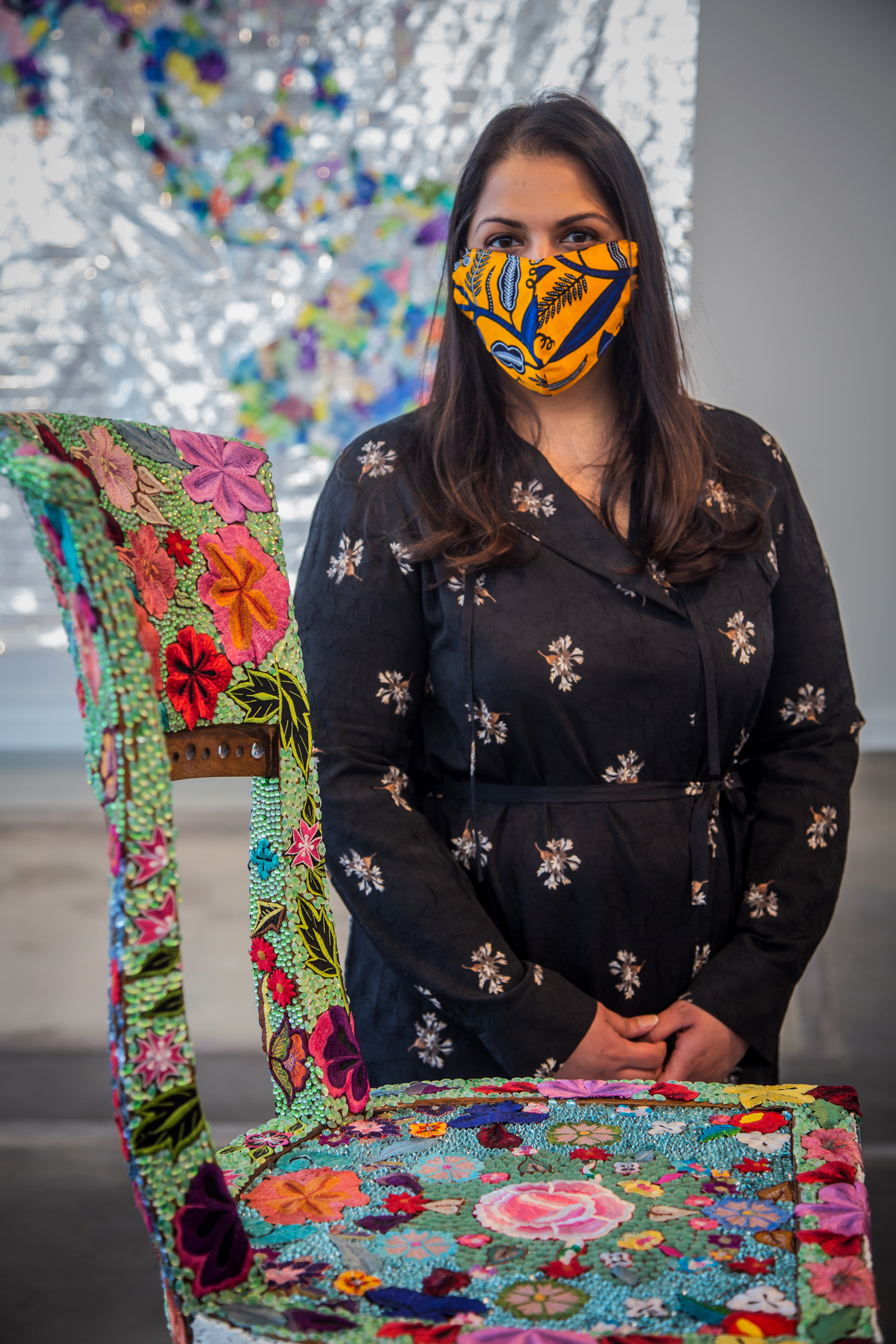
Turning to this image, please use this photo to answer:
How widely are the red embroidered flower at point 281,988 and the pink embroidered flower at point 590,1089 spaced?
188 millimetres

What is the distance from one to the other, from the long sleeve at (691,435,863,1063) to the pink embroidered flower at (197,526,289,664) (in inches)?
22.0

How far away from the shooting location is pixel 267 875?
0.77 meters

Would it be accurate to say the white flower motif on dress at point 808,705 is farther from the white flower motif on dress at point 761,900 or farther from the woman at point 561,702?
the white flower motif on dress at point 761,900

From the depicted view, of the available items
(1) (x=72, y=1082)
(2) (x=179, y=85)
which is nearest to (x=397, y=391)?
(2) (x=179, y=85)

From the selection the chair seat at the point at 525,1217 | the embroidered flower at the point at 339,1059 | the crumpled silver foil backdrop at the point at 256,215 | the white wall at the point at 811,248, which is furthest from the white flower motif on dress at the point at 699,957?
the crumpled silver foil backdrop at the point at 256,215

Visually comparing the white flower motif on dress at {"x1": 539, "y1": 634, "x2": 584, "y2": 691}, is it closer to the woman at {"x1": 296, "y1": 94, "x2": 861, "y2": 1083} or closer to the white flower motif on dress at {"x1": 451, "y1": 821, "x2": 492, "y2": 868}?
the woman at {"x1": 296, "y1": 94, "x2": 861, "y2": 1083}

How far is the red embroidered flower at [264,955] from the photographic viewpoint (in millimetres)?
761

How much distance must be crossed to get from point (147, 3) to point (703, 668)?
2.71 meters

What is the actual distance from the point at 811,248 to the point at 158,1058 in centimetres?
264

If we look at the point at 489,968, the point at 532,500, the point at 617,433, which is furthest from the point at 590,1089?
the point at 617,433

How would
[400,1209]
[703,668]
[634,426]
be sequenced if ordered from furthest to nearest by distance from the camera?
[634,426]
[703,668]
[400,1209]

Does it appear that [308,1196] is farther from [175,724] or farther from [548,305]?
[548,305]

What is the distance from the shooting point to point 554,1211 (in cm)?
63

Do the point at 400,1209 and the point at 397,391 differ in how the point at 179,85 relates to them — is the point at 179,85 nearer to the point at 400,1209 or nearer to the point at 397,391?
the point at 397,391
